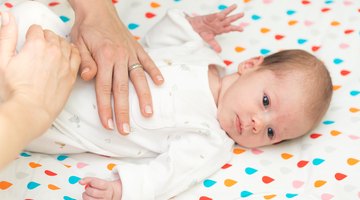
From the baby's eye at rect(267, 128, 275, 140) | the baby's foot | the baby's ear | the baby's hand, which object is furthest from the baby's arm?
the baby's hand

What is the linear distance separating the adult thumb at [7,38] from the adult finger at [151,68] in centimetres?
42

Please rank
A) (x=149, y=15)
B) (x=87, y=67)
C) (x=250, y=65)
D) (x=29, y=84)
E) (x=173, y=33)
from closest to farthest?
(x=29, y=84), (x=87, y=67), (x=250, y=65), (x=173, y=33), (x=149, y=15)

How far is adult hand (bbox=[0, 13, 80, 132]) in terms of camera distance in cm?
104

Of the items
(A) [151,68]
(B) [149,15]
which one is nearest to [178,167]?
(A) [151,68]

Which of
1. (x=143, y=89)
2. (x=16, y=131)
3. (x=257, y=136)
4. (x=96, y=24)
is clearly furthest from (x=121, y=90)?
(x=16, y=131)

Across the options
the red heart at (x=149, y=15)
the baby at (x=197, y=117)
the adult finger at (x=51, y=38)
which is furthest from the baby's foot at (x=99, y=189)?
the red heart at (x=149, y=15)

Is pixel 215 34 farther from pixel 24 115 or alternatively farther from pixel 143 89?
pixel 24 115

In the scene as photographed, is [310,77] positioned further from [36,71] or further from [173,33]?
[36,71]

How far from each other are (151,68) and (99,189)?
35 cm

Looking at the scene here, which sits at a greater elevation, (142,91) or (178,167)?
(142,91)

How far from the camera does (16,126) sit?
0.94m

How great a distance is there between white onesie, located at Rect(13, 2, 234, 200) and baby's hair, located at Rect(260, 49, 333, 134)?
0.70 ft

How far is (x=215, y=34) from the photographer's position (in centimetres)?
190

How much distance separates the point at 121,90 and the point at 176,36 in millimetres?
Result: 452
